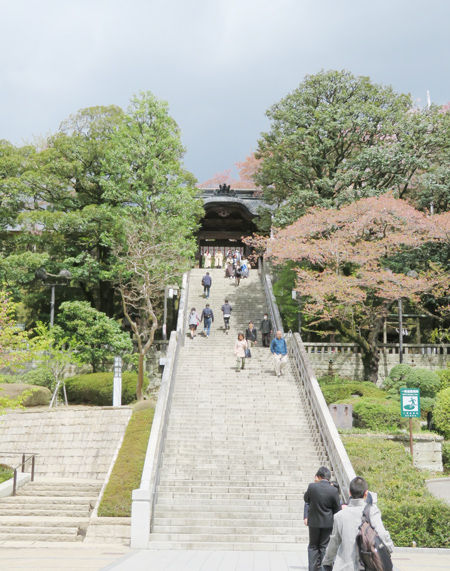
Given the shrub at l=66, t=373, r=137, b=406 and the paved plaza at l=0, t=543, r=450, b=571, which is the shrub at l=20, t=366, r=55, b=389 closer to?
the shrub at l=66, t=373, r=137, b=406

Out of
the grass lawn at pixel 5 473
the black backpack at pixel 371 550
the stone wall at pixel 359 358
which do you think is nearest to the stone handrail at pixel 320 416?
the stone wall at pixel 359 358

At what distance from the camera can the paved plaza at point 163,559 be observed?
8406 mm

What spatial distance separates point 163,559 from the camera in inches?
358

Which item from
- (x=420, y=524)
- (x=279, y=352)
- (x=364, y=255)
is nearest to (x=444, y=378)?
(x=364, y=255)

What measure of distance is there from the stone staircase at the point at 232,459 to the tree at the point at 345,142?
9.18m

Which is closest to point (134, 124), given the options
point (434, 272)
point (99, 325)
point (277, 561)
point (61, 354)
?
point (99, 325)

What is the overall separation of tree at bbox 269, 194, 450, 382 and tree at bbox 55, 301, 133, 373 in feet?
24.5

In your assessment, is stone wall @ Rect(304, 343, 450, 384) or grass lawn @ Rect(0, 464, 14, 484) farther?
stone wall @ Rect(304, 343, 450, 384)

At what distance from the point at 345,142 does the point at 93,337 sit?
14206 mm

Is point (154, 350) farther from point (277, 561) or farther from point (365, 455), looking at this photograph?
point (277, 561)

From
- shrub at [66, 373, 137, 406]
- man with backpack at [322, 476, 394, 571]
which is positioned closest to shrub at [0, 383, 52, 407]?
shrub at [66, 373, 137, 406]

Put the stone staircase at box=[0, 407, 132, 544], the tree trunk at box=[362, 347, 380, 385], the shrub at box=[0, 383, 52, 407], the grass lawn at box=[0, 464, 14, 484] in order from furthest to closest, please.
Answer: the tree trunk at box=[362, 347, 380, 385]
the shrub at box=[0, 383, 52, 407]
the grass lawn at box=[0, 464, 14, 484]
the stone staircase at box=[0, 407, 132, 544]

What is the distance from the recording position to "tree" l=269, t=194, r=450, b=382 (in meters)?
21.4

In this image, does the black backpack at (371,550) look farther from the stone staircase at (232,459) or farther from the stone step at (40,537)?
the stone step at (40,537)
